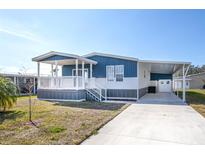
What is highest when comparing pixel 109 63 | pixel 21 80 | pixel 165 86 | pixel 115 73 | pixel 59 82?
pixel 109 63

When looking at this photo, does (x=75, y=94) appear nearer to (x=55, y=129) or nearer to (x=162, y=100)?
(x=162, y=100)

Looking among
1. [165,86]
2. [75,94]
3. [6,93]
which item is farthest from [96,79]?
[165,86]

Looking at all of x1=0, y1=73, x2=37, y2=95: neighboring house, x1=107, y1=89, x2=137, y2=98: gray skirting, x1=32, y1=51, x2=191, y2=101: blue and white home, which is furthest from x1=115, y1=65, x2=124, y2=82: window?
x1=0, y1=73, x2=37, y2=95: neighboring house

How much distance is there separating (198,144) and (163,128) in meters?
1.55

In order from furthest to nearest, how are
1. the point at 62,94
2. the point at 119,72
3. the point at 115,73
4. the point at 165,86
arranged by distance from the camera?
the point at 165,86 < the point at 115,73 < the point at 119,72 < the point at 62,94

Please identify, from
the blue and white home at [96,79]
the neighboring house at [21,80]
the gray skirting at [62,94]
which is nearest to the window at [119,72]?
the blue and white home at [96,79]

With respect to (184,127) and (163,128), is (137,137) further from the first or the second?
(184,127)

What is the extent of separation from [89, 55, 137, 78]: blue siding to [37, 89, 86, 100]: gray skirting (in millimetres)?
2739

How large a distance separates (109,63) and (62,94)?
4.59 m

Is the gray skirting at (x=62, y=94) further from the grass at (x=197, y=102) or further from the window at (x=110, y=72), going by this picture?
the grass at (x=197, y=102)

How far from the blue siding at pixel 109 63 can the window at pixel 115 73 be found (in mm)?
266

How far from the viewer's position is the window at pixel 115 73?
1508 cm

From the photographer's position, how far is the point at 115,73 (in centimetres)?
1529
